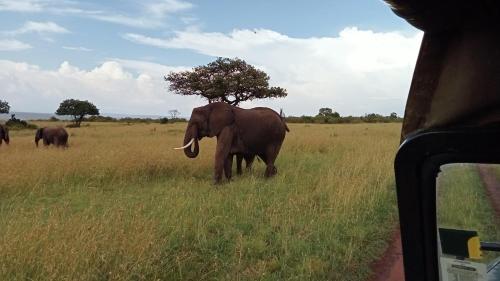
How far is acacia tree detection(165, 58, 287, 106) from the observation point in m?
33.2

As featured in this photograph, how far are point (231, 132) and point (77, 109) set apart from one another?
43436mm

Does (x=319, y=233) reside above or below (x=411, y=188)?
below

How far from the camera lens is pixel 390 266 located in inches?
182

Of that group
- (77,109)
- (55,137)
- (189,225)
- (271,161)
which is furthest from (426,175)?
(77,109)

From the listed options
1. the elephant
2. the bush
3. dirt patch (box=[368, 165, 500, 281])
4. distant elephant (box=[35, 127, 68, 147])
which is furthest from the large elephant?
the bush

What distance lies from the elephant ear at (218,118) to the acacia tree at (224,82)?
22952 millimetres

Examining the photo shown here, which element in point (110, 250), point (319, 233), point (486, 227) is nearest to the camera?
point (486, 227)

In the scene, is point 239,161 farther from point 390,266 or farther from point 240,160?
point 390,266

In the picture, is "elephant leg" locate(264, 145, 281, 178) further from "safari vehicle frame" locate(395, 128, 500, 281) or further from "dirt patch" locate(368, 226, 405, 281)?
"safari vehicle frame" locate(395, 128, 500, 281)

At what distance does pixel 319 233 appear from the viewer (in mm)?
5359

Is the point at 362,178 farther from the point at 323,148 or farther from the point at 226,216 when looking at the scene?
the point at 323,148

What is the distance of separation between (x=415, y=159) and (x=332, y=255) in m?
3.88

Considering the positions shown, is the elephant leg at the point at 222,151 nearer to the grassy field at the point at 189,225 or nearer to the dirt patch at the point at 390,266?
the grassy field at the point at 189,225

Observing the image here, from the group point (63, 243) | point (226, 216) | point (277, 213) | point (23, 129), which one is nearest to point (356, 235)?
point (277, 213)
